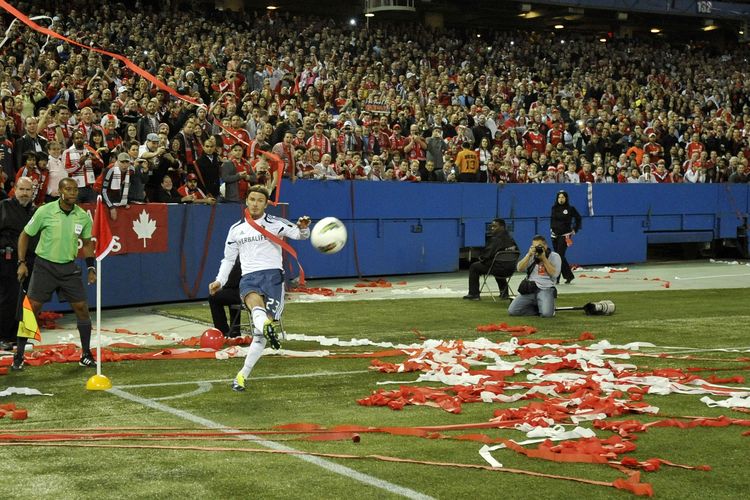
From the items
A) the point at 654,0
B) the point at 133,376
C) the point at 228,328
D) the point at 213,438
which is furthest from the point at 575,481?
the point at 654,0

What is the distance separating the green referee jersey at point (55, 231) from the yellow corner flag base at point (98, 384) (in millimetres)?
1928

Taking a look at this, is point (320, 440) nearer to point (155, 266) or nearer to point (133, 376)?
point (133, 376)

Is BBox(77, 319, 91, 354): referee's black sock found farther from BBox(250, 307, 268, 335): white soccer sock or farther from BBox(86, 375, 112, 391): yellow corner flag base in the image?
BBox(250, 307, 268, 335): white soccer sock

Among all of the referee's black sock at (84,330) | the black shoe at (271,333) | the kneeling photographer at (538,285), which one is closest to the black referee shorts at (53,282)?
the referee's black sock at (84,330)

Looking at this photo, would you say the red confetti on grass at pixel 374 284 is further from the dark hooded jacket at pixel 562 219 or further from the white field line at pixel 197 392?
the white field line at pixel 197 392

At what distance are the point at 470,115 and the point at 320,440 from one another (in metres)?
24.0

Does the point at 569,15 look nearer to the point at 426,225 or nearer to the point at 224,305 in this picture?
the point at 426,225

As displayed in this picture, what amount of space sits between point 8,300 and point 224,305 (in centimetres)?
278

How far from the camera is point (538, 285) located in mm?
17062

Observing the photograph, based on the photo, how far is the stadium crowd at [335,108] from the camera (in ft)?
61.6

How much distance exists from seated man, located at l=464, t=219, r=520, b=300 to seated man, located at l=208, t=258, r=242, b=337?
697 cm

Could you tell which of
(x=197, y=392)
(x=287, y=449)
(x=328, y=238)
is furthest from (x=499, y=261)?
(x=287, y=449)

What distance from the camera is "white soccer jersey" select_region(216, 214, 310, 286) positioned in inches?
428

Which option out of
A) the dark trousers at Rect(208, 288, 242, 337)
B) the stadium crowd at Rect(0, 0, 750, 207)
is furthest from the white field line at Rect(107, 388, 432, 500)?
the stadium crowd at Rect(0, 0, 750, 207)
